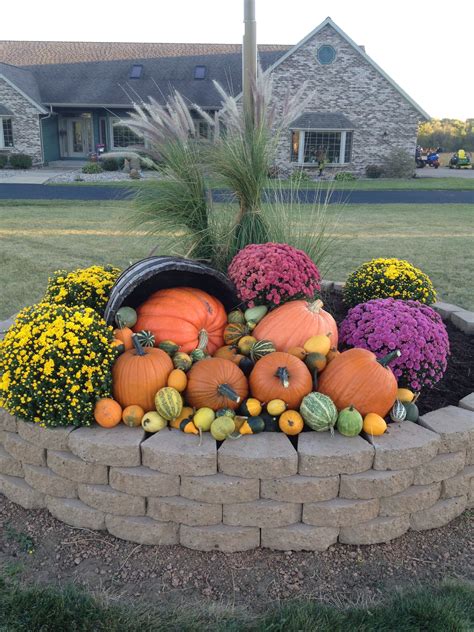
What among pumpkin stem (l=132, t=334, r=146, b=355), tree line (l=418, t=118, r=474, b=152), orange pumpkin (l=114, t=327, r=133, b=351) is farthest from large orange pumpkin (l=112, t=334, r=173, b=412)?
tree line (l=418, t=118, r=474, b=152)

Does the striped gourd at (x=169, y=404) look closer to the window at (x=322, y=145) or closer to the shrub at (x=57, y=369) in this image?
the shrub at (x=57, y=369)

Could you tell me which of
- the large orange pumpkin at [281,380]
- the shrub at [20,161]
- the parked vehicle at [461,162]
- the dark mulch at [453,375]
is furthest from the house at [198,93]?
the large orange pumpkin at [281,380]

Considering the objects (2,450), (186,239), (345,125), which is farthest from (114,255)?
(345,125)

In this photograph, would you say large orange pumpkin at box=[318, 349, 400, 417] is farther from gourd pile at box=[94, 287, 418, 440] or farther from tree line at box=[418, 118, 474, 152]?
tree line at box=[418, 118, 474, 152]

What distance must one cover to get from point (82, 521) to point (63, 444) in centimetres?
36

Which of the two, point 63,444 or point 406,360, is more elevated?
point 406,360

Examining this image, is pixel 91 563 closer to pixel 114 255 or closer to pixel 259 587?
pixel 259 587

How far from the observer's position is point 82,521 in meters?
2.56

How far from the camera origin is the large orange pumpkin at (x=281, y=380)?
2650mm

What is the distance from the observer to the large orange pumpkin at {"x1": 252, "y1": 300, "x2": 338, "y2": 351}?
121 inches

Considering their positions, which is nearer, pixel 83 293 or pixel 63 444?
pixel 63 444

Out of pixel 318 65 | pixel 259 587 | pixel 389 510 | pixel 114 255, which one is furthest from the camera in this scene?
pixel 318 65

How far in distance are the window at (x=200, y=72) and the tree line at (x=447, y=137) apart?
75.5ft

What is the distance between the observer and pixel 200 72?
28.6 meters
